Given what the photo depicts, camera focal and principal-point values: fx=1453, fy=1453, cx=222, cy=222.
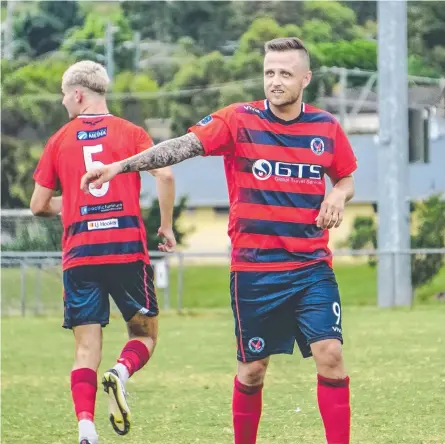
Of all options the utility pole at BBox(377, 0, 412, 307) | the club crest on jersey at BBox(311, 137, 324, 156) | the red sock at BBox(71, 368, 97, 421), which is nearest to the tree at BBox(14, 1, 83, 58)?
the utility pole at BBox(377, 0, 412, 307)

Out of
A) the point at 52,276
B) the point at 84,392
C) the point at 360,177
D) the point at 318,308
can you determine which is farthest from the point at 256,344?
the point at 360,177

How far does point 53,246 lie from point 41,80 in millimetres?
14046

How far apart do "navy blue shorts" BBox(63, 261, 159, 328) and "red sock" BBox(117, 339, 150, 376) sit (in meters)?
0.22

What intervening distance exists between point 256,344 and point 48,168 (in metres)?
1.73

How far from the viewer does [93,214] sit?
7684 millimetres

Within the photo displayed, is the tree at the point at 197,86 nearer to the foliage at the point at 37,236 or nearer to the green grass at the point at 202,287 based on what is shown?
the green grass at the point at 202,287

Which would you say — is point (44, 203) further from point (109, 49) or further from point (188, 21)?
point (188, 21)

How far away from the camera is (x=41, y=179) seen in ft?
25.6

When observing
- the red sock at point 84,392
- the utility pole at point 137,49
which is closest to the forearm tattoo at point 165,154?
the red sock at point 84,392

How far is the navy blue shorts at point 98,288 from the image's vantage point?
25.6ft

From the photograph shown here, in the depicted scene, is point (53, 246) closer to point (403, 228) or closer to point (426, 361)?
point (403, 228)

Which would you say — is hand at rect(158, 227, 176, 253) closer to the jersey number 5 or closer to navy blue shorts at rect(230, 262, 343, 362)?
the jersey number 5

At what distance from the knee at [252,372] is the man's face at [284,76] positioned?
122cm

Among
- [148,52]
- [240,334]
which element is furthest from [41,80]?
[240,334]
